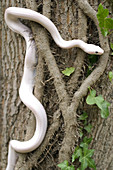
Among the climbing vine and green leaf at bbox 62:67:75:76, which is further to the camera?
green leaf at bbox 62:67:75:76

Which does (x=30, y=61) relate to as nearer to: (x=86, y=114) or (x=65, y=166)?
(x=86, y=114)

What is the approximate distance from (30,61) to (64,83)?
1.14 ft

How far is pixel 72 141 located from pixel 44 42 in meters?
0.82

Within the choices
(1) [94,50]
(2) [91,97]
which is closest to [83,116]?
(2) [91,97]

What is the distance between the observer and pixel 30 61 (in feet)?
4.39

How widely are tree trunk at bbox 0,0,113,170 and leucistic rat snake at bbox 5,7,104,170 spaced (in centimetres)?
5

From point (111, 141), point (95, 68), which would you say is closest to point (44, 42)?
point (95, 68)

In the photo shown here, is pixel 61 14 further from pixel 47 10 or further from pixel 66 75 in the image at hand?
pixel 66 75

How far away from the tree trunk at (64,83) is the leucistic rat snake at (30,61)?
5cm

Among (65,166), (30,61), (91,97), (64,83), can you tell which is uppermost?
(30,61)

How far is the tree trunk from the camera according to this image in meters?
1.24

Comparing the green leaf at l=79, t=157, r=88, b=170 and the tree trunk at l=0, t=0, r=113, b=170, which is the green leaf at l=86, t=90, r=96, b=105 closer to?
the tree trunk at l=0, t=0, r=113, b=170

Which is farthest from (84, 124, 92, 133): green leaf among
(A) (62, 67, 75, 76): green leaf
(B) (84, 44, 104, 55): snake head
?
(B) (84, 44, 104, 55): snake head

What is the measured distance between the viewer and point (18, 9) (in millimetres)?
1275
